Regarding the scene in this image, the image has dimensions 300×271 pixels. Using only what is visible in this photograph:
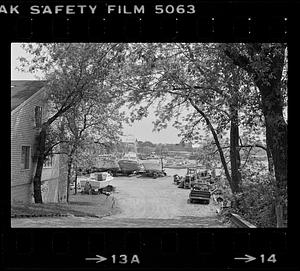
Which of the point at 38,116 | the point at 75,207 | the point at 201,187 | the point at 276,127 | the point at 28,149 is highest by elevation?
the point at 38,116

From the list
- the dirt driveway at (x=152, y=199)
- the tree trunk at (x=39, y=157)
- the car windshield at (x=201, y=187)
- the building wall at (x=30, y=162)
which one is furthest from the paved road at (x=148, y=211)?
the tree trunk at (x=39, y=157)

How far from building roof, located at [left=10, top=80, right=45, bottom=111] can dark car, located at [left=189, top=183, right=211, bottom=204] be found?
1.77 meters

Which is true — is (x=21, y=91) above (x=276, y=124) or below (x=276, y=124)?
above

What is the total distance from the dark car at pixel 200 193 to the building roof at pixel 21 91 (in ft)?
5.81

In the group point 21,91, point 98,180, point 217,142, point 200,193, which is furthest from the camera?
point 217,142

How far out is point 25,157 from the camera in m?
3.33

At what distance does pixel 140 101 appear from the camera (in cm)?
374

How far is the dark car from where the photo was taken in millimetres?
3898

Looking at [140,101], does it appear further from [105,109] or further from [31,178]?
[31,178]

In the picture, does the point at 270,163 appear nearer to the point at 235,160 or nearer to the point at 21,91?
the point at 235,160

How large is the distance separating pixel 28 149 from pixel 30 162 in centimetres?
12
